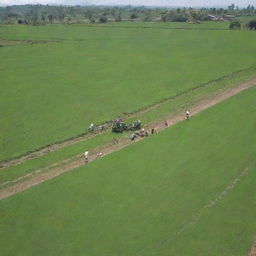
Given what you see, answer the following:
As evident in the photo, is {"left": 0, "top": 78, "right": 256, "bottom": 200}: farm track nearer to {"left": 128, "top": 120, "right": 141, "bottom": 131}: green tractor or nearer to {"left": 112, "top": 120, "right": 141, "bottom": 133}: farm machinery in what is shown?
{"left": 128, "top": 120, "right": 141, "bottom": 131}: green tractor

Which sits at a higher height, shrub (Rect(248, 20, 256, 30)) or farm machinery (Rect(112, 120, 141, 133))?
shrub (Rect(248, 20, 256, 30))

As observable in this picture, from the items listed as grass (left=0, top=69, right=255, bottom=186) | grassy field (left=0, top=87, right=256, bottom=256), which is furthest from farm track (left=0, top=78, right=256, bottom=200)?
grassy field (left=0, top=87, right=256, bottom=256)

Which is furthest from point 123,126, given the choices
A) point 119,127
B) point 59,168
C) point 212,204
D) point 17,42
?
point 17,42

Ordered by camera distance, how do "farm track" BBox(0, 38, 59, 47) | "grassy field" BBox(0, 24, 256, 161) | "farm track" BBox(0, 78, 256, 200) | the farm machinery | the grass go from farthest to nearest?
1. "farm track" BBox(0, 38, 59, 47)
2. "grassy field" BBox(0, 24, 256, 161)
3. the farm machinery
4. the grass
5. "farm track" BBox(0, 78, 256, 200)

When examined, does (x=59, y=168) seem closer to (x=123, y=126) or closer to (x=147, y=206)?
(x=123, y=126)

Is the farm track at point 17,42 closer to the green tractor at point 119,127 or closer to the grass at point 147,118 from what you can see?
the grass at point 147,118

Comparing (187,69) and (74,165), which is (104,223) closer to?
(74,165)

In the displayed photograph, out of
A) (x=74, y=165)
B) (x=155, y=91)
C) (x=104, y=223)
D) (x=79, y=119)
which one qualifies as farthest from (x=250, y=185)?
(x=155, y=91)
